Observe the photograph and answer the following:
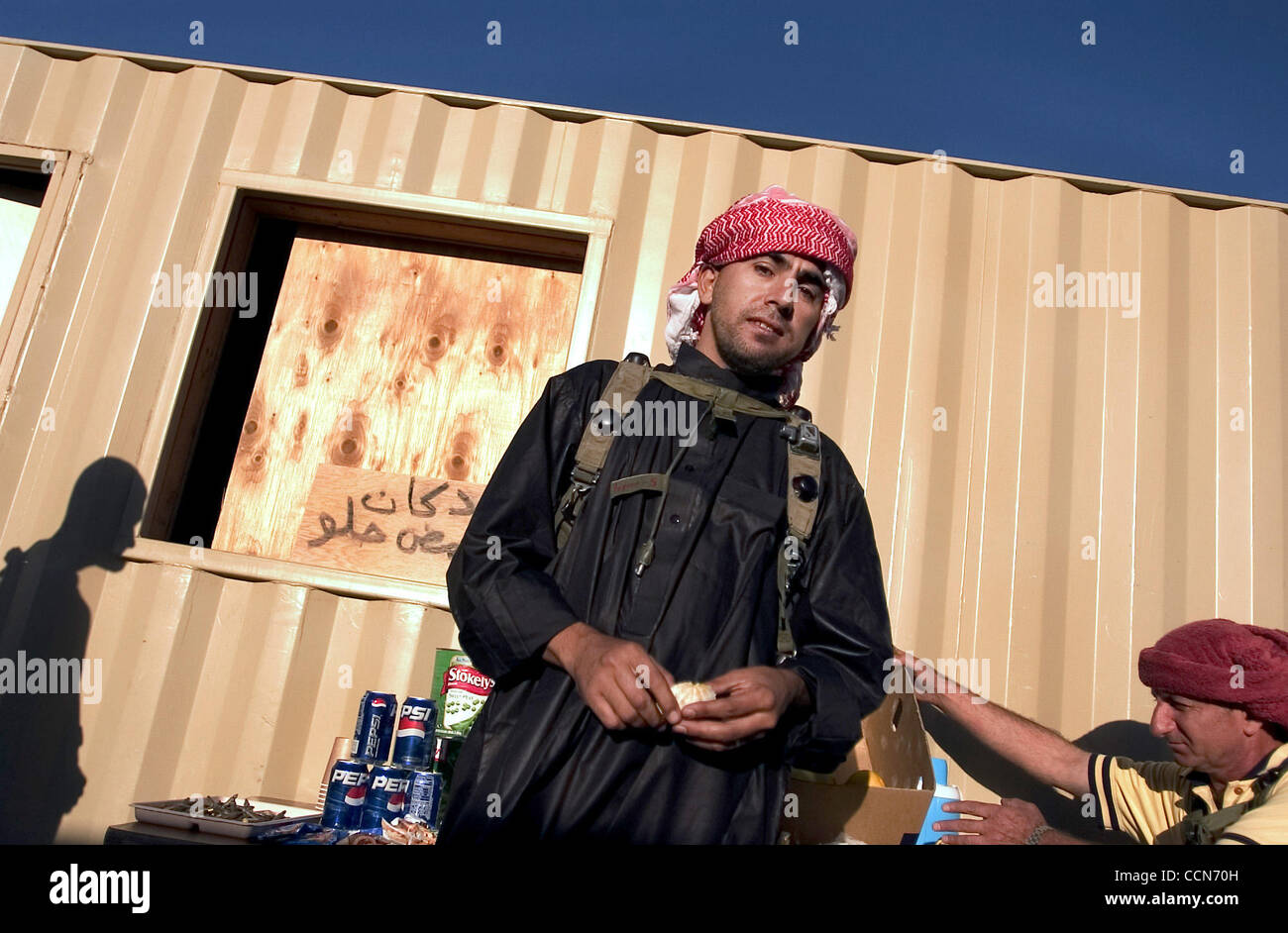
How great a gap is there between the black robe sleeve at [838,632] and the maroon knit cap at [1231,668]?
5.85ft

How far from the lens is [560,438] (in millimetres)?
1973

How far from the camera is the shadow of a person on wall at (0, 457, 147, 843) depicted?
150 inches

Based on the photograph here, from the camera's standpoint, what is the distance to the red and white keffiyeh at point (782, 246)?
2.32 meters

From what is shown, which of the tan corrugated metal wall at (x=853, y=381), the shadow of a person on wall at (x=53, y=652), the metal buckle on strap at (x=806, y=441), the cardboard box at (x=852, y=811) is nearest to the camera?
the metal buckle on strap at (x=806, y=441)

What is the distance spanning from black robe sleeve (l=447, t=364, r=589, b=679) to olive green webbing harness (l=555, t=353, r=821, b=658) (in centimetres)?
5

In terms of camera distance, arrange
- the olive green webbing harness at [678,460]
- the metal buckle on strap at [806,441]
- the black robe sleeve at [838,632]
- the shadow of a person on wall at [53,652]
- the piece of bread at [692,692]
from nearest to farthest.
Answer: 1. the piece of bread at [692,692]
2. the black robe sleeve at [838,632]
3. the olive green webbing harness at [678,460]
4. the metal buckle on strap at [806,441]
5. the shadow of a person on wall at [53,652]

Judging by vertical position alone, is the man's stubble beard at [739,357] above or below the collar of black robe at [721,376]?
above

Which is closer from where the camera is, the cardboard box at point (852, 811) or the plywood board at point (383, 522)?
the cardboard box at point (852, 811)

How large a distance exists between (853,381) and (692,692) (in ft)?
9.93

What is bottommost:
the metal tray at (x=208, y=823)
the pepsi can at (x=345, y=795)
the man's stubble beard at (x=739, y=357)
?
the metal tray at (x=208, y=823)

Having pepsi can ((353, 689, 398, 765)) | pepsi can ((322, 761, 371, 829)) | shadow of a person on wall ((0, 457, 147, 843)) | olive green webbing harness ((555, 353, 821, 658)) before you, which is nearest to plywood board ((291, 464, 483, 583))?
shadow of a person on wall ((0, 457, 147, 843))

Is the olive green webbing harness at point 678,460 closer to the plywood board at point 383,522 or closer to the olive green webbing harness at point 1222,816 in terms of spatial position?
the olive green webbing harness at point 1222,816

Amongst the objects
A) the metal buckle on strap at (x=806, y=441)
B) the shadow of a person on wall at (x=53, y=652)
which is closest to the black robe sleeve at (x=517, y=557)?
the metal buckle on strap at (x=806, y=441)

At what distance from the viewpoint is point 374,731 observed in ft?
10.7
